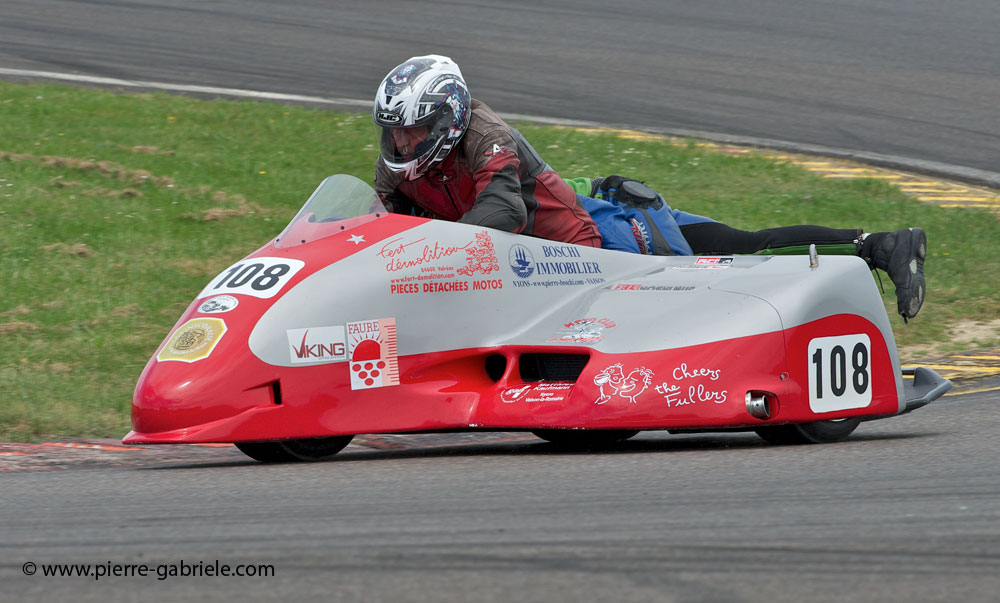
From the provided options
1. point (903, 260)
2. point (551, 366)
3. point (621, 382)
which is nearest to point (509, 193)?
point (551, 366)

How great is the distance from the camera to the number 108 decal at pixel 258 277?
5.34 meters

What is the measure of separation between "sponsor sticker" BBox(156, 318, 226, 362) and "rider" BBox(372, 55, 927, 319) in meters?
1.19

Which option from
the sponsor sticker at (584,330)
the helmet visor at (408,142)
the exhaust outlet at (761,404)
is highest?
the helmet visor at (408,142)

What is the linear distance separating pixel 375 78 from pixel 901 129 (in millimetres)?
6026

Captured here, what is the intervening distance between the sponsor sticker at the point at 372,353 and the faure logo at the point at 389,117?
1043 millimetres

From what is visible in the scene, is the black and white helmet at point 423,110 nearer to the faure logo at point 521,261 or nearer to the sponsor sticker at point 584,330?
the faure logo at point 521,261

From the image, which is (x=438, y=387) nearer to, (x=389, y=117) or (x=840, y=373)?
(x=389, y=117)

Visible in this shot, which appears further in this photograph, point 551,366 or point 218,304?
point 551,366

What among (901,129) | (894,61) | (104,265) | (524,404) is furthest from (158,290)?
(894,61)

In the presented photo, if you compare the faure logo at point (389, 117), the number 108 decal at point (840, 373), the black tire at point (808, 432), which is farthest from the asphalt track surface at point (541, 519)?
the faure logo at point (389, 117)

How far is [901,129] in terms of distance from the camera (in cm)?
1488

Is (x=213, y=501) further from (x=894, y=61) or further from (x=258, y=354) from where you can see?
(x=894, y=61)

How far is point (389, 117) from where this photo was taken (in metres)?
6.07

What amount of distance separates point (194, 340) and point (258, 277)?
36 cm
